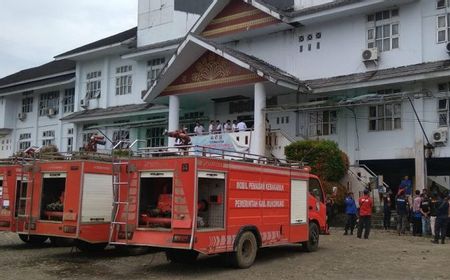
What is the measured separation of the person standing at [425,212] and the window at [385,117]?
4910mm

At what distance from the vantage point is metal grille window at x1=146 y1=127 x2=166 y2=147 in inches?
1249

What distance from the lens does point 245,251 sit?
465 inches

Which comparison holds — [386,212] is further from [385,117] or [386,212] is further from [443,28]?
[443,28]

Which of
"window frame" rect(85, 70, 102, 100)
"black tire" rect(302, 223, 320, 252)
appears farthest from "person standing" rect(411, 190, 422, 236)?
"window frame" rect(85, 70, 102, 100)

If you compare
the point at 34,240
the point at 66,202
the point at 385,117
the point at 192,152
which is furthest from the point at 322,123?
the point at 192,152

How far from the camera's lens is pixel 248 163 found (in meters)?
12.0

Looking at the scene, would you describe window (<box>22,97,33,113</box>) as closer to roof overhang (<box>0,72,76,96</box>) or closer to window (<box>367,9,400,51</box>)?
roof overhang (<box>0,72,76,96</box>)

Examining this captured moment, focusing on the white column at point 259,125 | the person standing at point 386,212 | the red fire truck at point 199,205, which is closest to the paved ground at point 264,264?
the red fire truck at point 199,205

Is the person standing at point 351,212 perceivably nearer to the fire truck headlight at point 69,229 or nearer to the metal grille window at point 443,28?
the metal grille window at point 443,28

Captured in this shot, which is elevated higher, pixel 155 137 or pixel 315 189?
pixel 155 137

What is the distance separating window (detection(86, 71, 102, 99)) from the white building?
5.43m

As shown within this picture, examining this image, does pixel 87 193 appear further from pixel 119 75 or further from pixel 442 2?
pixel 119 75

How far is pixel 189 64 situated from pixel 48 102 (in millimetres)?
17713

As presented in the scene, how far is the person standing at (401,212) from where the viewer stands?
1894 centimetres
